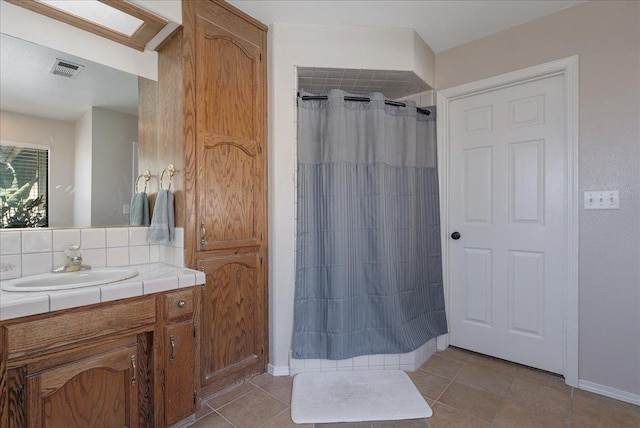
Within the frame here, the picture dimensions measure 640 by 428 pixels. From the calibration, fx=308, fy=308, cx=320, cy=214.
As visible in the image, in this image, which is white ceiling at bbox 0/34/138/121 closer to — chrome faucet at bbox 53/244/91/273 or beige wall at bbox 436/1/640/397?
chrome faucet at bbox 53/244/91/273

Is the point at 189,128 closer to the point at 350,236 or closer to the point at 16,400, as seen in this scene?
the point at 350,236

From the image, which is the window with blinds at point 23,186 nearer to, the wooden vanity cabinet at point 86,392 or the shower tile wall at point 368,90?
the wooden vanity cabinet at point 86,392

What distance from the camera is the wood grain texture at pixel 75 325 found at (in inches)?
42.4

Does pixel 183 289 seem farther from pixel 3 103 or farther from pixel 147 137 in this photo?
pixel 3 103

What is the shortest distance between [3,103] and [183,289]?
1.21 meters

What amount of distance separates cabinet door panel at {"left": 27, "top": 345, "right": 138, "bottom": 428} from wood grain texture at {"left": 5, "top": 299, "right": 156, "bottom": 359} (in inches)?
4.3

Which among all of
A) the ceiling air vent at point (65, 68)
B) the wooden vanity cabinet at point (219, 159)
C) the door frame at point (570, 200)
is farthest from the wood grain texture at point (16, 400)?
the door frame at point (570, 200)

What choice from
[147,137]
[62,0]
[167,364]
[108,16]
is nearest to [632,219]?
[167,364]

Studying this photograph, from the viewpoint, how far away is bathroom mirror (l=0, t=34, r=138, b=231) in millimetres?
1476

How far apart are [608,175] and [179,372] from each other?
259cm

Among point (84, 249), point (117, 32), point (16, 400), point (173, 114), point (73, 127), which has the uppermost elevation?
point (117, 32)

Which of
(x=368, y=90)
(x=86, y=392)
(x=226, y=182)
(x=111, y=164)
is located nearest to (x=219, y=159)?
(x=226, y=182)

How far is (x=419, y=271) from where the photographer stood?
2320mm

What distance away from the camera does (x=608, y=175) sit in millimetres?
1805
